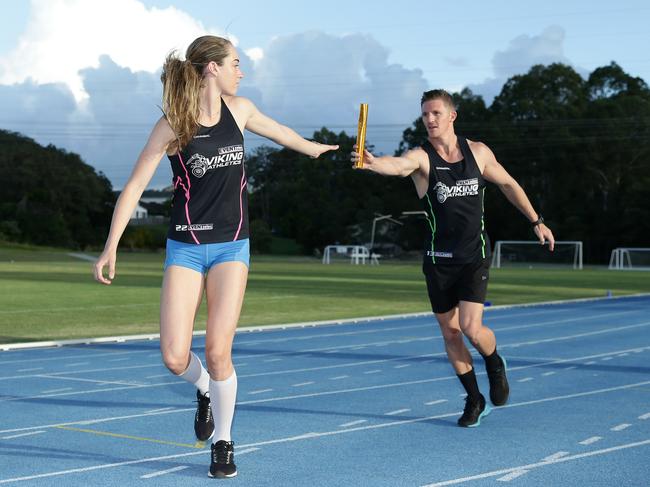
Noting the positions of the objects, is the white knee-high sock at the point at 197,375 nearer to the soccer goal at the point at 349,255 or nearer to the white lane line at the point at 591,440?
the white lane line at the point at 591,440

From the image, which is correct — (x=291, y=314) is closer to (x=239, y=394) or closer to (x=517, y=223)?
(x=239, y=394)

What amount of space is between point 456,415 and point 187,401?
2281mm

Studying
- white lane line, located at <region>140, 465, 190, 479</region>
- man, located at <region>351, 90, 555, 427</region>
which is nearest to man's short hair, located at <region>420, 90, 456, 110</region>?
man, located at <region>351, 90, 555, 427</region>

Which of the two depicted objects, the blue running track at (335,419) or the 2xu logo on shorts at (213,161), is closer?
the 2xu logo on shorts at (213,161)

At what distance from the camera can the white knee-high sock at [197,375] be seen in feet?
19.8

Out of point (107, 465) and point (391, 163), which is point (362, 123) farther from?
point (107, 465)

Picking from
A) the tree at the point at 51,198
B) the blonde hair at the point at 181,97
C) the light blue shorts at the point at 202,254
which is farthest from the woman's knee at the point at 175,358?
the tree at the point at 51,198

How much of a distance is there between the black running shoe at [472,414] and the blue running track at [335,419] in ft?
0.26

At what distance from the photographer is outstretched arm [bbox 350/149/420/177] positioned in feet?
21.4

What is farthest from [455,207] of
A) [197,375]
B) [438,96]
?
[197,375]

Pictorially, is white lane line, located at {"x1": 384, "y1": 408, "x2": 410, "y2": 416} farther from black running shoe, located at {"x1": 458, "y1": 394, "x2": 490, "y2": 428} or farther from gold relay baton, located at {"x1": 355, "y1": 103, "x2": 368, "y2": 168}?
gold relay baton, located at {"x1": 355, "y1": 103, "x2": 368, "y2": 168}

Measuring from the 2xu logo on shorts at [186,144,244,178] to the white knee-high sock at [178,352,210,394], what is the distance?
1.13 metres

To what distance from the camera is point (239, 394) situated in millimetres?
9000

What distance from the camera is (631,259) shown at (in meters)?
62.8
